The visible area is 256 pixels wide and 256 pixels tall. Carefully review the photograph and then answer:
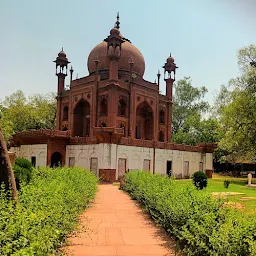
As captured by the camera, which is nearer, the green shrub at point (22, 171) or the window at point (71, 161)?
the green shrub at point (22, 171)

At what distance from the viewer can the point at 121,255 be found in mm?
4918

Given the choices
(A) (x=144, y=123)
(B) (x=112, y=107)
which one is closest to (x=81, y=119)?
(B) (x=112, y=107)

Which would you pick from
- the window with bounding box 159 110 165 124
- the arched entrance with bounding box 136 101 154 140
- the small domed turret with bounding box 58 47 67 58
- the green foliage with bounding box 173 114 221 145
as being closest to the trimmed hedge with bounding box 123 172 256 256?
the arched entrance with bounding box 136 101 154 140

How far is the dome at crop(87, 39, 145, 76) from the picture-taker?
3003 centimetres

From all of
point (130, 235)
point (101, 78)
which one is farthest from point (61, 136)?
point (130, 235)

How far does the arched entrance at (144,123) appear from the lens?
30127mm

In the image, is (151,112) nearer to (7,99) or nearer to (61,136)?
(61,136)

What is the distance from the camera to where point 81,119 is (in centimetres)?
2994

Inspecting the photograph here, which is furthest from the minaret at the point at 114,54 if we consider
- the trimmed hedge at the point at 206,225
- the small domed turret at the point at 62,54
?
the trimmed hedge at the point at 206,225

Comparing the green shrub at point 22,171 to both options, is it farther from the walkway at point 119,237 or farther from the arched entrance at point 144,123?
the arched entrance at point 144,123

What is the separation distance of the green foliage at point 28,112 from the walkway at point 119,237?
28904 mm

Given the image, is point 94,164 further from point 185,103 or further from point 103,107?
point 185,103

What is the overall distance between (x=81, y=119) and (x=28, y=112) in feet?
31.4

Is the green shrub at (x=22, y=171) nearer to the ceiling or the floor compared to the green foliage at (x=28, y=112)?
nearer to the floor
